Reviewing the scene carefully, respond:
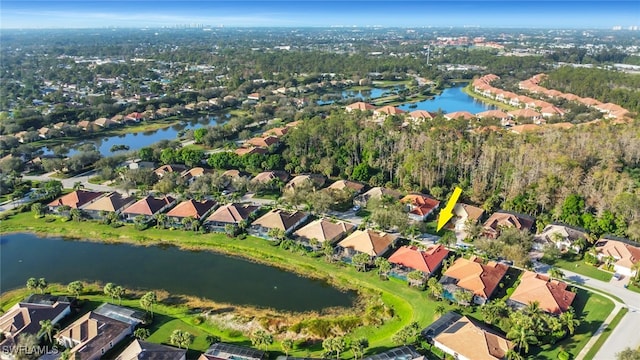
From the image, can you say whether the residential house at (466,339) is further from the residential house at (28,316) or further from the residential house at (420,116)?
the residential house at (420,116)

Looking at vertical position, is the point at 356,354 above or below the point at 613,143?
below

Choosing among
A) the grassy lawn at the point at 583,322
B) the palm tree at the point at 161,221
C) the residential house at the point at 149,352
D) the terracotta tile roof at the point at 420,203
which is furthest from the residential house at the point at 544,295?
the palm tree at the point at 161,221

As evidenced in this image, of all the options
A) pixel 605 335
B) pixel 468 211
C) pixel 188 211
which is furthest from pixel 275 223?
pixel 605 335

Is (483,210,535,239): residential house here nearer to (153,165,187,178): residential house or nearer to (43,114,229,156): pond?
(153,165,187,178): residential house

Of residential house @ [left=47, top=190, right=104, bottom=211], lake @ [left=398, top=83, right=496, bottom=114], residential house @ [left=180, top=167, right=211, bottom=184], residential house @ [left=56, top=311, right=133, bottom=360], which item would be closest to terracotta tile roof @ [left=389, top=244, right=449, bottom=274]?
residential house @ [left=56, top=311, right=133, bottom=360]

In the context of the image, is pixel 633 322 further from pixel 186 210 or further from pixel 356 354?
pixel 186 210

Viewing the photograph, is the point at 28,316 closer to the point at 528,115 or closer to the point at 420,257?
the point at 420,257

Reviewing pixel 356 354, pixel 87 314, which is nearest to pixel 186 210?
pixel 87 314
